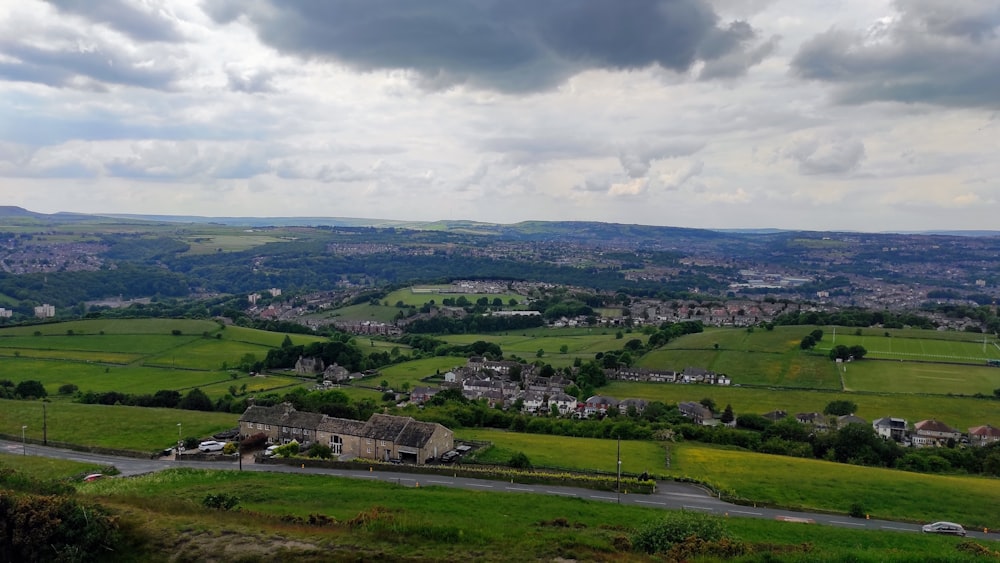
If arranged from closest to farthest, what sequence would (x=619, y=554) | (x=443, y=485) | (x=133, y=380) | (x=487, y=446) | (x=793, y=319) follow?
1. (x=619, y=554)
2. (x=443, y=485)
3. (x=487, y=446)
4. (x=133, y=380)
5. (x=793, y=319)

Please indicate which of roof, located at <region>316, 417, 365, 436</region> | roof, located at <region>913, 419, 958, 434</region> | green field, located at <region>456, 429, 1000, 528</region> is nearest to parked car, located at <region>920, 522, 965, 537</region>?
green field, located at <region>456, 429, 1000, 528</region>

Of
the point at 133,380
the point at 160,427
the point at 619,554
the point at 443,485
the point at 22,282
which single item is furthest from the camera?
the point at 22,282

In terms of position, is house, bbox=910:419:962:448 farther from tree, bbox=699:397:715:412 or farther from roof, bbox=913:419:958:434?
tree, bbox=699:397:715:412

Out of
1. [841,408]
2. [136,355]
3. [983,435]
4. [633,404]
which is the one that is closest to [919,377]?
[841,408]

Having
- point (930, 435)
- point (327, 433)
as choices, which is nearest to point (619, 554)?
point (327, 433)

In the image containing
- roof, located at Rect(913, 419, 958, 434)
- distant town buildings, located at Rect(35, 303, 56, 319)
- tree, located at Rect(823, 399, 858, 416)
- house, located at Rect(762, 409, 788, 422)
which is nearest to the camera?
roof, located at Rect(913, 419, 958, 434)

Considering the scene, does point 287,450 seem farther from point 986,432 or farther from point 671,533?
point 986,432

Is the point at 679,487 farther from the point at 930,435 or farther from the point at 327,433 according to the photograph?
the point at 930,435
